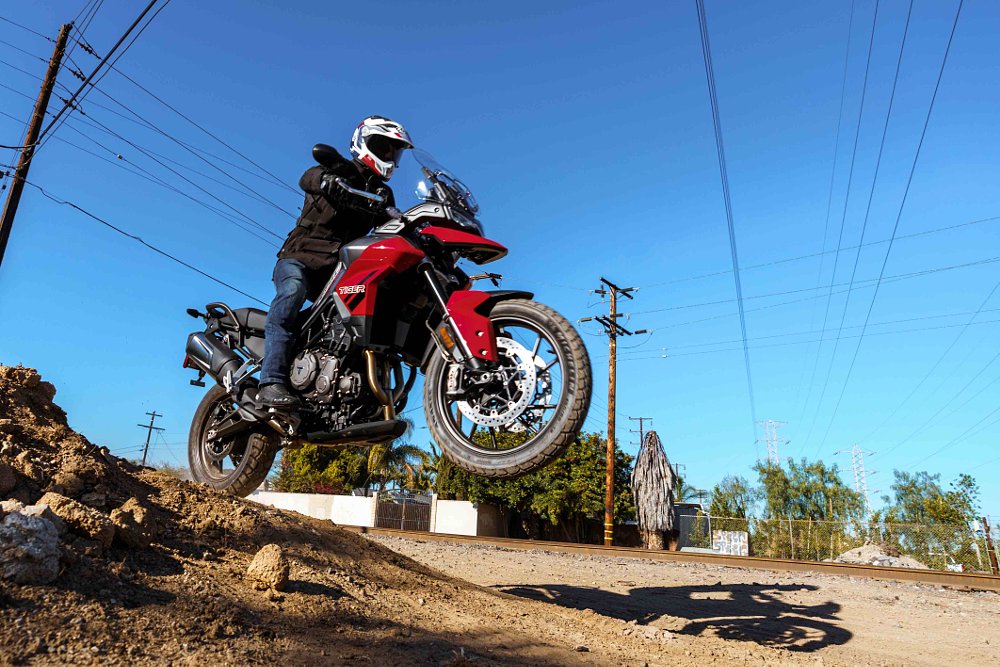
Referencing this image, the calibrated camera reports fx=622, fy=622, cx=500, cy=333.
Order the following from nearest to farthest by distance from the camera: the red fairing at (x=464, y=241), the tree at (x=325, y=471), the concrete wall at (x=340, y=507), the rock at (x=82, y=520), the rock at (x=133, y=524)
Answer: the rock at (x=82, y=520) < the rock at (x=133, y=524) < the red fairing at (x=464, y=241) < the concrete wall at (x=340, y=507) < the tree at (x=325, y=471)

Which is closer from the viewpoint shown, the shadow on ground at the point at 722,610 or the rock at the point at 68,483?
the rock at the point at 68,483

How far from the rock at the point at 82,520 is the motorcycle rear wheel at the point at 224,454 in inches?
99.3

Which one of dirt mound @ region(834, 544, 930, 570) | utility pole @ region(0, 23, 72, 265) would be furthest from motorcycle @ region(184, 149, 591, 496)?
dirt mound @ region(834, 544, 930, 570)

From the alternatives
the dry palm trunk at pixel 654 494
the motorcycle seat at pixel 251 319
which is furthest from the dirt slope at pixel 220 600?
the dry palm trunk at pixel 654 494

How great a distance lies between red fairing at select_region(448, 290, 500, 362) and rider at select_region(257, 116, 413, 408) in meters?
1.05

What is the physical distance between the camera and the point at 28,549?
9.38 ft

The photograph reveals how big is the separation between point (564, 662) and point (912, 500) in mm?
59436

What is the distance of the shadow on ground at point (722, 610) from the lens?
6.93 m

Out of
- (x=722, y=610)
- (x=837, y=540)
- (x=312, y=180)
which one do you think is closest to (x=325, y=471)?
(x=837, y=540)

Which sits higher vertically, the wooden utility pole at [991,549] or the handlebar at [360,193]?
the handlebar at [360,193]

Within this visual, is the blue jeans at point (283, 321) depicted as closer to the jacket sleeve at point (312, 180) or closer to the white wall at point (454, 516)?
the jacket sleeve at point (312, 180)

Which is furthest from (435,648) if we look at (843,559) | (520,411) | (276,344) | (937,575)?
(843,559)

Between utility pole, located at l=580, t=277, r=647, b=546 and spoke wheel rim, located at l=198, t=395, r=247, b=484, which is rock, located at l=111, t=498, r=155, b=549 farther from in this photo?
utility pole, located at l=580, t=277, r=647, b=546

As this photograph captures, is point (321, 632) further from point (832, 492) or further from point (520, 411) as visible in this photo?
point (832, 492)
